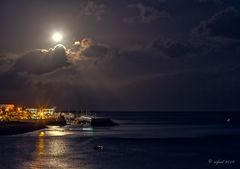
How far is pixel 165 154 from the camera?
85.9 m

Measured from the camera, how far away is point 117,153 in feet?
280

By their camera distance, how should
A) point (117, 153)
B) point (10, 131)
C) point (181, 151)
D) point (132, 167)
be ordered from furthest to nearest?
1. point (10, 131)
2. point (181, 151)
3. point (117, 153)
4. point (132, 167)

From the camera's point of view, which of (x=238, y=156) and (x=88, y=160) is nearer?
(x=88, y=160)

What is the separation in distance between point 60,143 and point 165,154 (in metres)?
31.2

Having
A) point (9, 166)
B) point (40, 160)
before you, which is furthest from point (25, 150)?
point (9, 166)

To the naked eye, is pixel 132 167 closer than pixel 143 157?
Yes

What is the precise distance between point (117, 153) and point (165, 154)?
9.06 m

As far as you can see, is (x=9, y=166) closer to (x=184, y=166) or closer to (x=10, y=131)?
(x=184, y=166)

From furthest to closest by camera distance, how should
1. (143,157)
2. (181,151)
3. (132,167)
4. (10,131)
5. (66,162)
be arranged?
(10,131)
(181,151)
(143,157)
(66,162)
(132,167)

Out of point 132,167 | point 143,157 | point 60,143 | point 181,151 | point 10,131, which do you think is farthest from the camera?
point 10,131

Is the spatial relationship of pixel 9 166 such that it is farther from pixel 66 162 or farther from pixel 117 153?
pixel 117 153

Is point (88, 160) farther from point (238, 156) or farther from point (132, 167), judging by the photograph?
point (238, 156)

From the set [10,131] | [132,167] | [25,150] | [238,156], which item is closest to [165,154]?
[238,156]

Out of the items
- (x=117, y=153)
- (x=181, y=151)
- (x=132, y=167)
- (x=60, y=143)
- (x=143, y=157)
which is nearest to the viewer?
(x=132, y=167)
